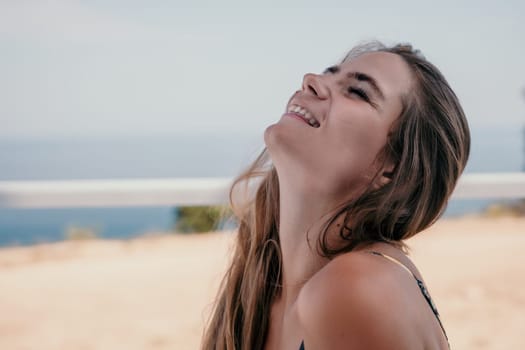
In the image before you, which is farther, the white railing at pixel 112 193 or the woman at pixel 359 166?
the white railing at pixel 112 193

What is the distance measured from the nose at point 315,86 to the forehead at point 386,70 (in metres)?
0.06

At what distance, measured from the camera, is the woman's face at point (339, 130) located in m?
1.25

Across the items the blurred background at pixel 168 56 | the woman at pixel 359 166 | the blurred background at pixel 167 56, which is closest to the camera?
the woman at pixel 359 166

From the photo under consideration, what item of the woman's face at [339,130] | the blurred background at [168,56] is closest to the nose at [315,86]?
the woman's face at [339,130]

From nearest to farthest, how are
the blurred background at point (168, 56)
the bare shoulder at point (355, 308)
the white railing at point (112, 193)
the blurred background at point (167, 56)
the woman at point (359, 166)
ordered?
the bare shoulder at point (355, 308)
the woman at point (359, 166)
the white railing at point (112, 193)
the blurred background at point (168, 56)
the blurred background at point (167, 56)

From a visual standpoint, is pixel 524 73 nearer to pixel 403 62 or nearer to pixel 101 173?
pixel 101 173

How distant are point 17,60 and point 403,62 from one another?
36.4 m

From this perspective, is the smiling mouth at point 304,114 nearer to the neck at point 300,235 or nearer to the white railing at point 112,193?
the neck at point 300,235

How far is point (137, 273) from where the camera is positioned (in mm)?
4438

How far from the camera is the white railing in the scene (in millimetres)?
1934

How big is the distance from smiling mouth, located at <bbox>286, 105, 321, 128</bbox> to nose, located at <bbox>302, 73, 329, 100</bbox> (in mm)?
39

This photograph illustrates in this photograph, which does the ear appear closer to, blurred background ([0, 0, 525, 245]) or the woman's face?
the woman's face

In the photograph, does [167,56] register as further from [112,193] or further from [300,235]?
[300,235]

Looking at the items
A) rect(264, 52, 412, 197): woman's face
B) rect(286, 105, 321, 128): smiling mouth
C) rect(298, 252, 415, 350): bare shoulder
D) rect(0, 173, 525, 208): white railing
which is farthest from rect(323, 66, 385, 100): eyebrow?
rect(0, 173, 525, 208): white railing
